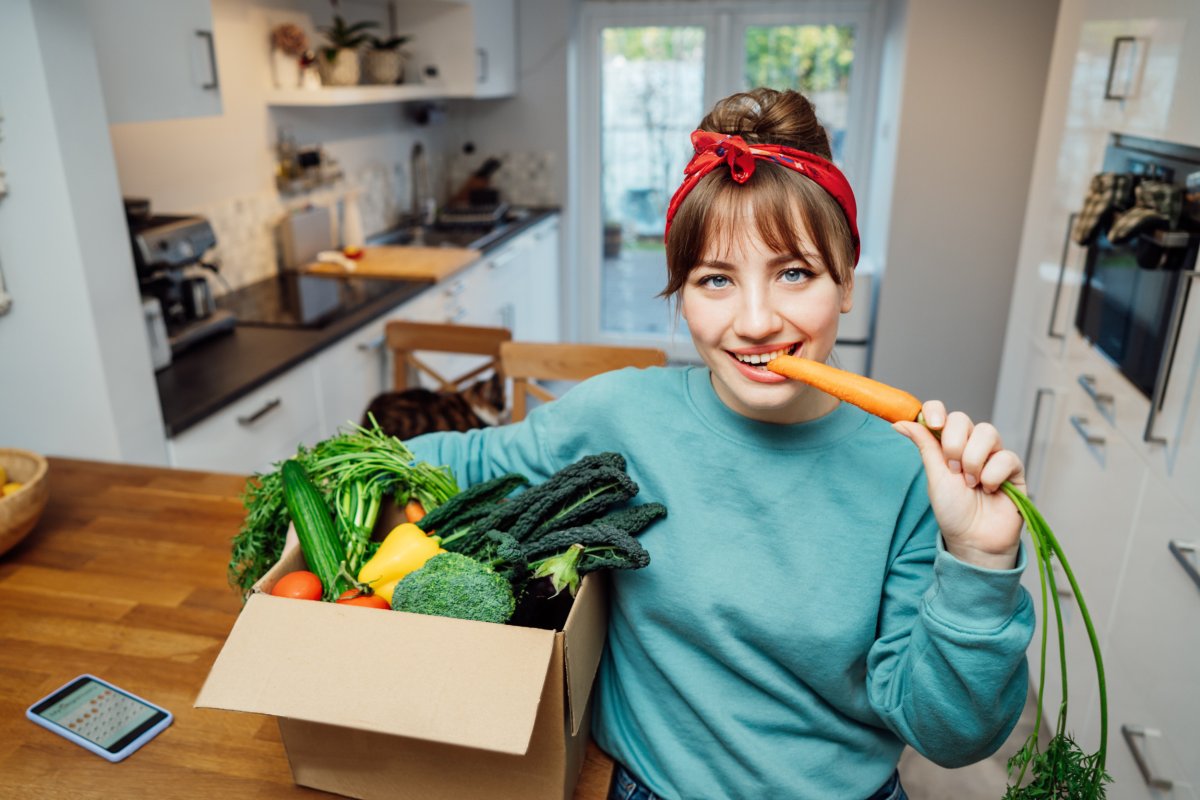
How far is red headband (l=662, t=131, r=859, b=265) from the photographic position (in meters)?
0.85

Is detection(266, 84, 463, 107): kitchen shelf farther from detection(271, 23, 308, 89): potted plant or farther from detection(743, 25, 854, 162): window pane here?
detection(743, 25, 854, 162): window pane

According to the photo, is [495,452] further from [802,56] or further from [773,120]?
[802,56]

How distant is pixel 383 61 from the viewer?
3648mm

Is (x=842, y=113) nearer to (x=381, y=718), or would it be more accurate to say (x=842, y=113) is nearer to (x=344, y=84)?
(x=344, y=84)

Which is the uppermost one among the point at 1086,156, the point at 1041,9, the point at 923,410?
the point at 1041,9

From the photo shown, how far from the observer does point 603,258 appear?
5.20 metres

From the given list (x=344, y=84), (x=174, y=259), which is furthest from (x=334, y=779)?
(x=344, y=84)

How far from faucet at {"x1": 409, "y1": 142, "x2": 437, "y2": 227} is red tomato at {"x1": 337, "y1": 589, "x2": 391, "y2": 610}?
12.2 ft

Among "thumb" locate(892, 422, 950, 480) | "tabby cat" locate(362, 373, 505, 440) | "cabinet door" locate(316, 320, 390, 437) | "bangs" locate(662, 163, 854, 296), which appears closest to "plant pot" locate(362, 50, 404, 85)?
"cabinet door" locate(316, 320, 390, 437)

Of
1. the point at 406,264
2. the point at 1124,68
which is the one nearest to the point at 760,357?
the point at 1124,68

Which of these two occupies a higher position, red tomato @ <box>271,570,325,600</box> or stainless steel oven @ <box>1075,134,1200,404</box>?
stainless steel oven @ <box>1075,134,1200,404</box>

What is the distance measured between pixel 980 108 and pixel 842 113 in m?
1.26

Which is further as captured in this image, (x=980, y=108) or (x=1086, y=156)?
(x=980, y=108)

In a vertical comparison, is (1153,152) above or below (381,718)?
above
